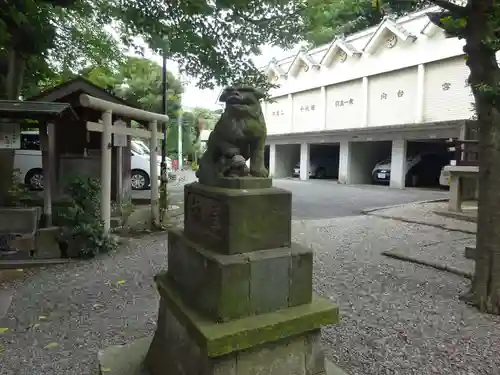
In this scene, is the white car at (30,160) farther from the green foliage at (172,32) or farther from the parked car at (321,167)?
the parked car at (321,167)

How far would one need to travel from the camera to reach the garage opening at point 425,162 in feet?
62.6

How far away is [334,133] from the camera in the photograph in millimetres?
19344

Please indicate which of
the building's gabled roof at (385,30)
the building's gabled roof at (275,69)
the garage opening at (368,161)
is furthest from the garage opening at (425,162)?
the building's gabled roof at (275,69)

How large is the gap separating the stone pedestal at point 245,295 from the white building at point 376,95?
44.0 ft

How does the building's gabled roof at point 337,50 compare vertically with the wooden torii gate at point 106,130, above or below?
above

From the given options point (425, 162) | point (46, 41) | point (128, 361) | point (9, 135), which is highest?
point (46, 41)

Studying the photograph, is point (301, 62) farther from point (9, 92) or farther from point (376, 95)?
point (9, 92)

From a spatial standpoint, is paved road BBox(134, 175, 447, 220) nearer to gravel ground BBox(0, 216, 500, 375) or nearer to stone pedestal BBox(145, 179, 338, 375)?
gravel ground BBox(0, 216, 500, 375)

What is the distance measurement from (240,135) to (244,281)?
3.14 feet

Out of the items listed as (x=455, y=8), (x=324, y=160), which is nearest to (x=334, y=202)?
(x=455, y=8)

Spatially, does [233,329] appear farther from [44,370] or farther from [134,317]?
[134,317]

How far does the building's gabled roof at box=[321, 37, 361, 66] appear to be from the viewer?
18938 mm

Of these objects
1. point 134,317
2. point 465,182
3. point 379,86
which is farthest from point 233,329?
point 379,86

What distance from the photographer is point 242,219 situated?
2238 millimetres
